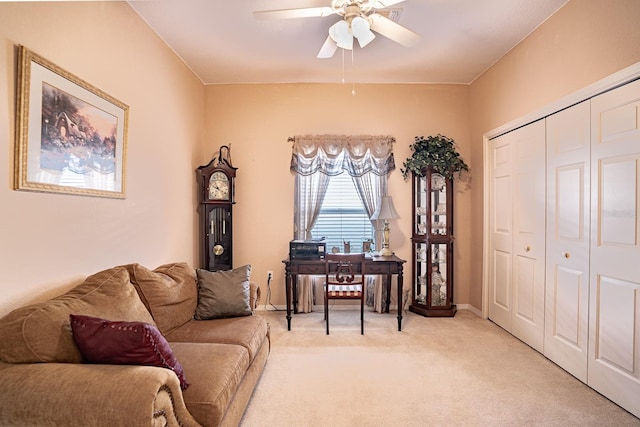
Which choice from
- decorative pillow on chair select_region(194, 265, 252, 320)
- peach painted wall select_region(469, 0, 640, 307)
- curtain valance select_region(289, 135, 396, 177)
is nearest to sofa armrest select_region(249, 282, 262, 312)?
decorative pillow on chair select_region(194, 265, 252, 320)

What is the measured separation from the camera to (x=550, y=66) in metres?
2.90

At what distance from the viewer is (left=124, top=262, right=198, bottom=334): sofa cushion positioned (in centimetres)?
229

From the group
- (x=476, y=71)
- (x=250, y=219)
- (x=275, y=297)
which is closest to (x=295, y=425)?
(x=275, y=297)

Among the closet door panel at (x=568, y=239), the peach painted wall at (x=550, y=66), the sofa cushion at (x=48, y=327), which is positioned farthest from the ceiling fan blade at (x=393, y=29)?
the sofa cushion at (x=48, y=327)

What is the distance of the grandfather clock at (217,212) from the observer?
402 cm

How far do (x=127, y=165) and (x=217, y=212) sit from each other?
4.88 ft

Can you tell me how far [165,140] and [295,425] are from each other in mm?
2670

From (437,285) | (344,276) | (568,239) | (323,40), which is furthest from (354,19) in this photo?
(437,285)

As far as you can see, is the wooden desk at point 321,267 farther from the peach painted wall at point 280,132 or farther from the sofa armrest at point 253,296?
the sofa armrest at point 253,296

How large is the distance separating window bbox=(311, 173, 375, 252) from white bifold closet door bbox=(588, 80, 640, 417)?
243cm

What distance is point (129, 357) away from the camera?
1484 mm

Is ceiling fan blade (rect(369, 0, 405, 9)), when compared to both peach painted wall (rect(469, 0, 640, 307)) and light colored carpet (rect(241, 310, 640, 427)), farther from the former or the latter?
light colored carpet (rect(241, 310, 640, 427))

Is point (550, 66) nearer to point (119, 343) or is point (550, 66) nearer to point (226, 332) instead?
point (226, 332)

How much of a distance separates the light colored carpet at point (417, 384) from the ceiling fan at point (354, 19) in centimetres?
241
